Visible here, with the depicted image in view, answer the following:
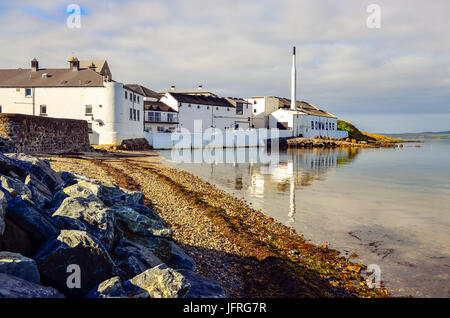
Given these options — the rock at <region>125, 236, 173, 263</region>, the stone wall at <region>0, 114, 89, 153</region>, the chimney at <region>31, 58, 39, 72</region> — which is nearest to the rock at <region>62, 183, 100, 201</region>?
the rock at <region>125, 236, 173, 263</region>

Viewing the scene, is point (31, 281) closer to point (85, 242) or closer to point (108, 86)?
point (85, 242)

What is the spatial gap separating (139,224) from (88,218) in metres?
1.39

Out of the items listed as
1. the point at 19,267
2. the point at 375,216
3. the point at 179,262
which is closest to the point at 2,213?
the point at 19,267

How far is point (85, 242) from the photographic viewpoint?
4902 mm

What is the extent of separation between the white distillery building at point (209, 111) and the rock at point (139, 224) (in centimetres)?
5872

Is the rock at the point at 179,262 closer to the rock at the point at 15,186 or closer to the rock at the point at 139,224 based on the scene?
the rock at the point at 139,224

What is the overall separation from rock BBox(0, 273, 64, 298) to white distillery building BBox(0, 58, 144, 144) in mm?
41275

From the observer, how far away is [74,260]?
4707 millimetres

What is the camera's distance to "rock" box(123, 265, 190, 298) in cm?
440

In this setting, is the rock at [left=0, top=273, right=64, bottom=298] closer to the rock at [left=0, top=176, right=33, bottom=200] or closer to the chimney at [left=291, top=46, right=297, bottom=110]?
the rock at [left=0, top=176, right=33, bottom=200]

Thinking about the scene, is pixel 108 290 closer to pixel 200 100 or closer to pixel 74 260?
pixel 74 260

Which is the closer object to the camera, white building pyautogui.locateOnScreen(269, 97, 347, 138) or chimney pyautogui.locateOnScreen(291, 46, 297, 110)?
white building pyautogui.locateOnScreen(269, 97, 347, 138)

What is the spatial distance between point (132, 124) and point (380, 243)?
140ft
